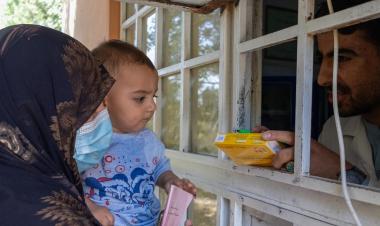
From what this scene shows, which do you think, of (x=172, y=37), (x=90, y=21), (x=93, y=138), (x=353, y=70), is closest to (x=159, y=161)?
(x=93, y=138)

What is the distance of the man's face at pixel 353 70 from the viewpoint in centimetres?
128

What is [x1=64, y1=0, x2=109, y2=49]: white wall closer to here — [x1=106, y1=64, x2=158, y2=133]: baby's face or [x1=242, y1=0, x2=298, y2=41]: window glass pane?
[x1=242, y1=0, x2=298, y2=41]: window glass pane

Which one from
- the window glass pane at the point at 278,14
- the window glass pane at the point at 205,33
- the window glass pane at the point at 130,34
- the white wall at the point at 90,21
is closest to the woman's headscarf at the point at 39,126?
the window glass pane at the point at 205,33

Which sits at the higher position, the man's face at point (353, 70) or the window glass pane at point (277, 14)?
the window glass pane at point (277, 14)

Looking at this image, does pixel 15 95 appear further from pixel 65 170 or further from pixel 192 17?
pixel 192 17

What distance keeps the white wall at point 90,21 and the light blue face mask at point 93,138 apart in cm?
198

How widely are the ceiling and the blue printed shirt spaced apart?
0.44m

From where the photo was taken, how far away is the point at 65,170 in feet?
2.72

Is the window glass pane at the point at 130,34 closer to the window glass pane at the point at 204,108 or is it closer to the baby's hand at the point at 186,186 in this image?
the window glass pane at the point at 204,108

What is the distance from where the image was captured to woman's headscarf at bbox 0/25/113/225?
2.43ft

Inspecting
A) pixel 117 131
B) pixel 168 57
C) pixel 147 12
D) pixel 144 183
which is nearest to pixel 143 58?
pixel 117 131

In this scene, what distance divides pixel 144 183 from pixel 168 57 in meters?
0.90

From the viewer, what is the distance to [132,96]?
1.30m

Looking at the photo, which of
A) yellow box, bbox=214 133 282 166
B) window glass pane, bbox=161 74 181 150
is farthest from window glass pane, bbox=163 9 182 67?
yellow box, bbox=214 133 282 166
